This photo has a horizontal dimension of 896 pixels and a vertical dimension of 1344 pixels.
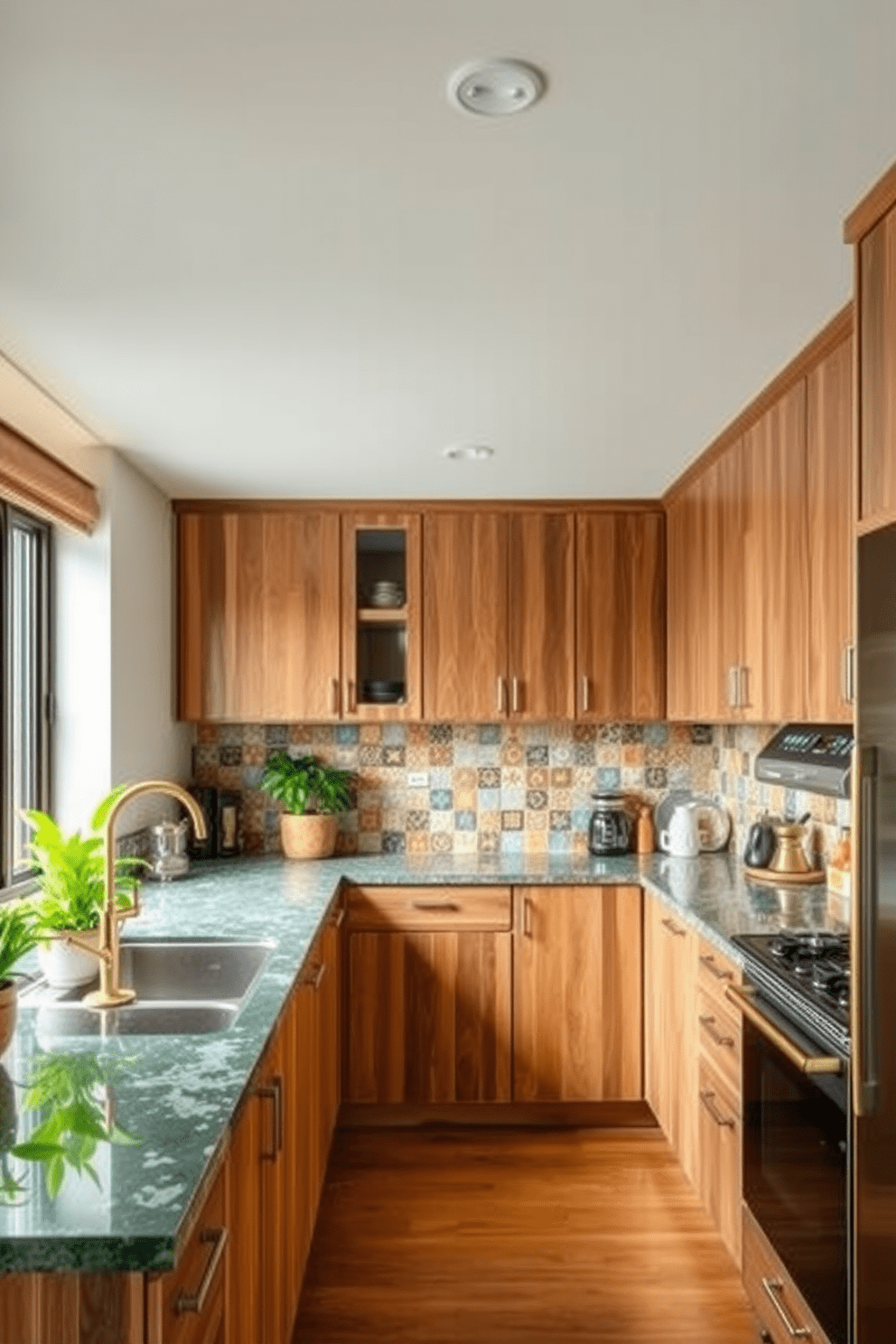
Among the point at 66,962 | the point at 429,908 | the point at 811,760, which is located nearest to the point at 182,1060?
the point at 66,962

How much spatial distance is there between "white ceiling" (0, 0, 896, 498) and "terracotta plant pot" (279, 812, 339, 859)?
1.62 m

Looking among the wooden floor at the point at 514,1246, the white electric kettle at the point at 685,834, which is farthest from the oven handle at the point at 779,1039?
the white electric kettle at the point at 685,834

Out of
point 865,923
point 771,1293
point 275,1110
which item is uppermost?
point 865,923

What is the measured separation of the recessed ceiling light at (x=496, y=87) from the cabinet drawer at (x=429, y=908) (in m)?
2.51

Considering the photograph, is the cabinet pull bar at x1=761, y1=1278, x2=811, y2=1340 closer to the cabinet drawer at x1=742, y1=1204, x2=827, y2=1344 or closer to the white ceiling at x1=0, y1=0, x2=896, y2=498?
the cabinet drawer at x1=742, y1=1204, x2=827, y2=1344

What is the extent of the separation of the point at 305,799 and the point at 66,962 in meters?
1.65

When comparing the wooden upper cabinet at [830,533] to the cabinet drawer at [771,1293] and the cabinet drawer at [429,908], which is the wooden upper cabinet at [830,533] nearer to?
the cabinet drawer at [771,1293]

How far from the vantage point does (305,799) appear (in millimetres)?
3631

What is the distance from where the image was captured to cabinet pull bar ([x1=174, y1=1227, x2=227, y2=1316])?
1096 mm

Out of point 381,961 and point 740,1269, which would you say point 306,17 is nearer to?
point 740,1269

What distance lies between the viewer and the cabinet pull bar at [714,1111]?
2296 mm

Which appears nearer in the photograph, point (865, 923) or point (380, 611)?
point (865, 923)

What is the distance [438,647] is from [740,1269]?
84.1 inches

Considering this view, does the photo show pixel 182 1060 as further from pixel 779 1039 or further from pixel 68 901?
pixel 779 1039
